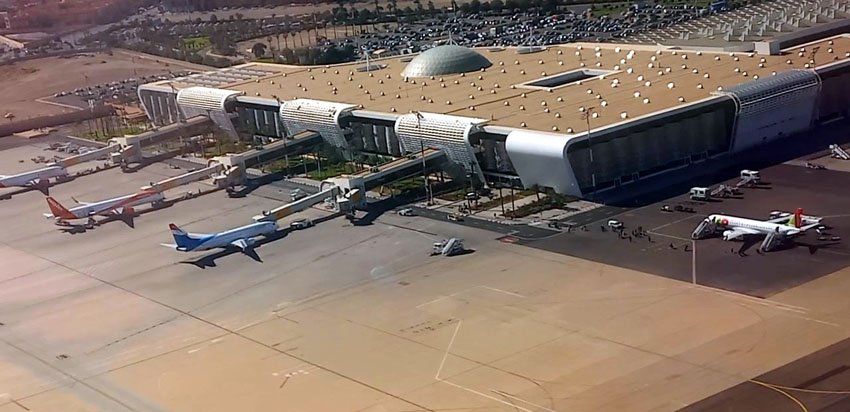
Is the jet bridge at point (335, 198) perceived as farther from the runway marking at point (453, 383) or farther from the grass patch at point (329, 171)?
the runway marking at point (453, 383)

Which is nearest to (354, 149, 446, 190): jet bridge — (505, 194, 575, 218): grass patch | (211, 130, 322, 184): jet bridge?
(505, 194, 575, 218): grass patch

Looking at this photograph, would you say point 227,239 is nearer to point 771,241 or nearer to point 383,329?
point 383,329

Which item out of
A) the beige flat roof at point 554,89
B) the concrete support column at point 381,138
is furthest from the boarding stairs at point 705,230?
the concrete support column at point 381,138

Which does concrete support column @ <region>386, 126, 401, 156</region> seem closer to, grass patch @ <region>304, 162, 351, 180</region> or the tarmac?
grass patch @ <region>304, 162, 351, 180</region>

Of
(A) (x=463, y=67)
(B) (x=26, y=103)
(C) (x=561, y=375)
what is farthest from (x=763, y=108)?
(B) (x=26, y=103)

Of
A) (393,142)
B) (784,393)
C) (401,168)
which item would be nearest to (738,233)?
(784,393)
